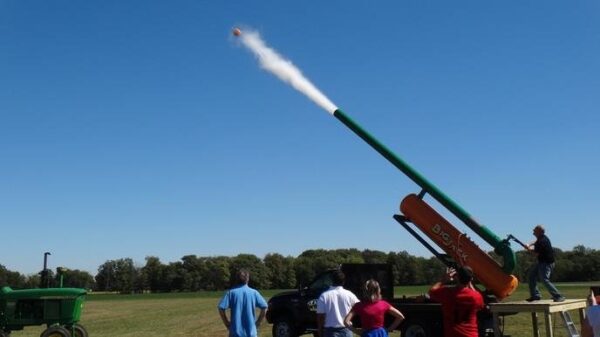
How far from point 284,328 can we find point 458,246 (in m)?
5.16

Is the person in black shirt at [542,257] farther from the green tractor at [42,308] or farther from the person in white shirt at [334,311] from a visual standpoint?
the green tractor at [42,308]

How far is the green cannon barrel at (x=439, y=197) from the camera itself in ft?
48.0

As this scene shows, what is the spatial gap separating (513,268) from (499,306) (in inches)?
155

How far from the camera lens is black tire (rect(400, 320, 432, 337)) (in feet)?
48.3

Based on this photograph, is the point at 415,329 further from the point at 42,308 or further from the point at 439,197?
the point at 42,308

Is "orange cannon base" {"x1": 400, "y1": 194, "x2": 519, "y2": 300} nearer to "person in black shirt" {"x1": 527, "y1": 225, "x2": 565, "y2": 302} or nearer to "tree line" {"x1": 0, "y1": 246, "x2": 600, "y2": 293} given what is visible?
"person in black shirt" {"x1": 527, "y1": 225, "x2": 565, "y2": 302}

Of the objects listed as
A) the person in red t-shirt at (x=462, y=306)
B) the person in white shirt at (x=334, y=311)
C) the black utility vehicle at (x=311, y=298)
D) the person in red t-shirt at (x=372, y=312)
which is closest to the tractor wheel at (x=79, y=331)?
the black utility vehicle at (x=311, y=298)

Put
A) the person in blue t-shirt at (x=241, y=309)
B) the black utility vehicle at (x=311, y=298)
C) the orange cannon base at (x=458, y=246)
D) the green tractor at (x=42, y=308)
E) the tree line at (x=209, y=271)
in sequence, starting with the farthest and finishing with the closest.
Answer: the tree line at (x=209, y=271) → the green tractor at (x=42, y=308) → the black utility vehicle at (x=311, y=298) → the orange cannon base at (x=458, y=246) → the person in blue t-shirt at (x=241, y=309)

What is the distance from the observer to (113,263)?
124 m

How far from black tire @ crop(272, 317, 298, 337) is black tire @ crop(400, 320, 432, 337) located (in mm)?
3236

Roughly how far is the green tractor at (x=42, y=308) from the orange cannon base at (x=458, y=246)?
8.95 metres

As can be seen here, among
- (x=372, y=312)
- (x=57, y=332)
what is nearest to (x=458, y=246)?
(x=372, y=312)

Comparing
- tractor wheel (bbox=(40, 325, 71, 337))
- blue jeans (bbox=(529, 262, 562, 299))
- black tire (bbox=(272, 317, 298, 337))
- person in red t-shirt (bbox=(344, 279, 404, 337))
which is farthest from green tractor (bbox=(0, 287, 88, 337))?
person in red t-shirt (bbox=(344, 279, 404, 337))

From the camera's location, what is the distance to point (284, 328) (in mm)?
16922
